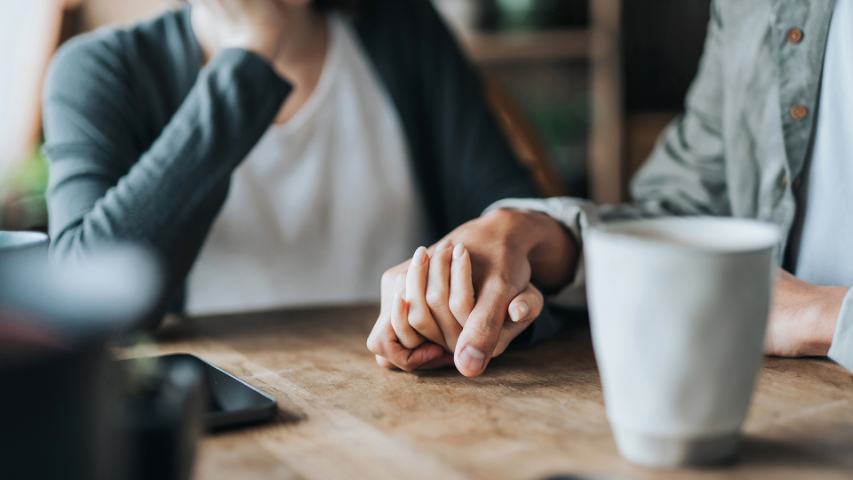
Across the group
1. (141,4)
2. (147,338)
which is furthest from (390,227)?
(141,4)

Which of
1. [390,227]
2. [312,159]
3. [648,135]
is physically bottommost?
[648,135]

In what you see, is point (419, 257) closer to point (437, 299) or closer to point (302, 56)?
point (437, 299)

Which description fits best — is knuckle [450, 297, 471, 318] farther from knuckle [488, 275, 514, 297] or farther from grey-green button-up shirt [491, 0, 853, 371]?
grey-green button-up shirt [491, 0, 853, 371]

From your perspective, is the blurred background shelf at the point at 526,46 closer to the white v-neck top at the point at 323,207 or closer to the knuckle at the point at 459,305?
the white v-neck top at the point at 323,207

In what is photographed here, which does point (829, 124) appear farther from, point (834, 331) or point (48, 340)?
point (48, 340)

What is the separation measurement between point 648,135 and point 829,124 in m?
1.94

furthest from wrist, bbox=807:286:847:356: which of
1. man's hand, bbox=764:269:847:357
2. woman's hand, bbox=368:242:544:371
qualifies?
woman's hand, bbox=368:242:544:371

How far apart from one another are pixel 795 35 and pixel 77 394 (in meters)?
0.81

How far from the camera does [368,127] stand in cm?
137

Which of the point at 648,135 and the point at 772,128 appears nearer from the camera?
the point at 772,128

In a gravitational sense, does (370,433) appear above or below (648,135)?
above

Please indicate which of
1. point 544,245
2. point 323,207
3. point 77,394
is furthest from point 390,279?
point 323,207

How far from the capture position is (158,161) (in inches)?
35.7

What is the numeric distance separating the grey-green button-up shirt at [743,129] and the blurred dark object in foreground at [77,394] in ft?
1.75
